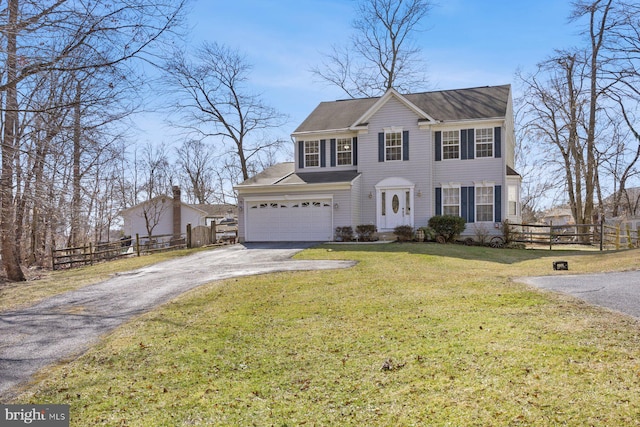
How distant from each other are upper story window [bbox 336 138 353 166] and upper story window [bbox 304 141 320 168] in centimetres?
110

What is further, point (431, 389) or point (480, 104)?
point (480, 104)

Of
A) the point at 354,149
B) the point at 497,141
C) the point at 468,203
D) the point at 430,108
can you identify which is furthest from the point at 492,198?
the point at 354,149

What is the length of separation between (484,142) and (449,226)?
4.36 meters

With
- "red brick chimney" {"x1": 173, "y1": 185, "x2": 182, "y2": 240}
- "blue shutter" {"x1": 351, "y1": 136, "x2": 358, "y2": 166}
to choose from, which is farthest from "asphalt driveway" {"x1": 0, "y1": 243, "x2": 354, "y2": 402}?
"red brick chimney" {"x1": 173, "y1": 185, "x2": 182, "y2": 240}

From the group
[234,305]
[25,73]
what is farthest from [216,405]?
[25,73]

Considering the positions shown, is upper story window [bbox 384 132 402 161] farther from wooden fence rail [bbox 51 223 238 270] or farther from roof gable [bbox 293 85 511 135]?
wooden fence rail [bbox 51 223 238 270]

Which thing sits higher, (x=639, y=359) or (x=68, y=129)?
(x=68, y=129)

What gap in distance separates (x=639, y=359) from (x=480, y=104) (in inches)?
789

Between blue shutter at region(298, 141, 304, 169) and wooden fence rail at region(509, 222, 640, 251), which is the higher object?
blue shutter at region(298, 141, 304, 169)

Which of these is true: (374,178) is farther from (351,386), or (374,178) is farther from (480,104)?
(351,386)

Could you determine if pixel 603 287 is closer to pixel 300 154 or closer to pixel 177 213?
pixel 300 154

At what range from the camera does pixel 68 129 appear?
8.91 meters

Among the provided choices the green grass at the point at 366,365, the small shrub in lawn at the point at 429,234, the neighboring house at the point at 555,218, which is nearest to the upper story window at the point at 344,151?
the small shrub in lawn at the point at 429,234

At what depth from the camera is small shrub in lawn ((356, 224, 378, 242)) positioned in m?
21.6
